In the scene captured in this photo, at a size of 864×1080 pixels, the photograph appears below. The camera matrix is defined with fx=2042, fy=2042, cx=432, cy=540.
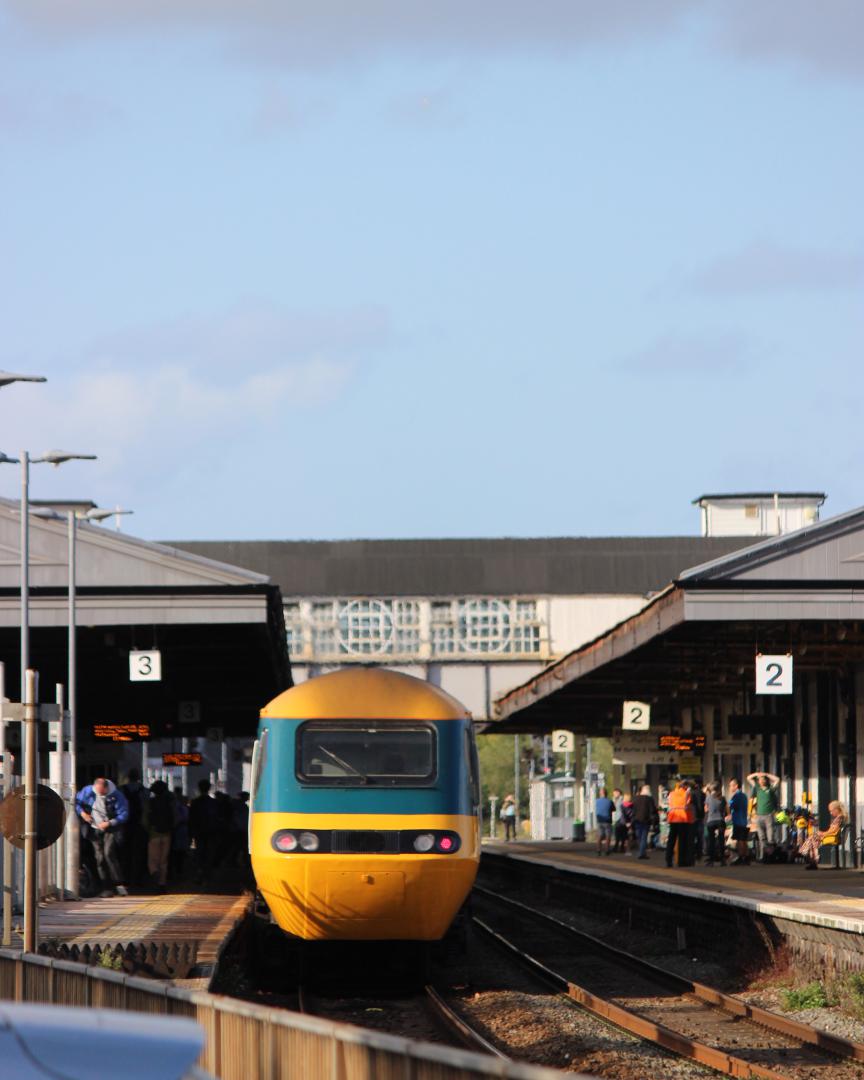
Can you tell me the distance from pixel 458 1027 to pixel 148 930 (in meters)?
6.73

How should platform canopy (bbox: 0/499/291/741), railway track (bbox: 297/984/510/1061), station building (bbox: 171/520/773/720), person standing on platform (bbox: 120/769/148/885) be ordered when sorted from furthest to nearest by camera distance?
1. station building (bbox: 171/520/773/720)
2. platform canopy (bbox: 0/499/291/741)
3. person standing on platform (bbox: 120/769/148/885)
4. railway track (bbox: 297/984/510/1061)

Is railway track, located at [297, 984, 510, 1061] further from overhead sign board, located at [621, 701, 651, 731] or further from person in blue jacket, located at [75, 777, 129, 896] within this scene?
overhead sign board, located at [621, 701, 651, 731]

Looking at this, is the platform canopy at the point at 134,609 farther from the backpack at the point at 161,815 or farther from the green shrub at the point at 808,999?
the green shrub at the point at 808,999

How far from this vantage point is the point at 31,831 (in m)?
16.3

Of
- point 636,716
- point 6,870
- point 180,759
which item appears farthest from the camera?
point 180,759

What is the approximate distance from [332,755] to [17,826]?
2825 millimetres

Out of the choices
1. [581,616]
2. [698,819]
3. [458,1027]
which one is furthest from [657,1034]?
[581,616]

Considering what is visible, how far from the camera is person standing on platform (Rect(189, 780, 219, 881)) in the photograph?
3488cm

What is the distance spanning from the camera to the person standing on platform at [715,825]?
1511 inches

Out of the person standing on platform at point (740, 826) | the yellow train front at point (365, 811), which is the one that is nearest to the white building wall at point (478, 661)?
the person standing on platform at point (740, 826)

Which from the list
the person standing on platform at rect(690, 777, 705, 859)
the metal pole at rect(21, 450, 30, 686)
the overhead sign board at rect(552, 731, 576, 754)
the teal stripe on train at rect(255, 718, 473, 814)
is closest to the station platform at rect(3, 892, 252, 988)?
the teal stripe on train at rect(255, 718, 473, 814)

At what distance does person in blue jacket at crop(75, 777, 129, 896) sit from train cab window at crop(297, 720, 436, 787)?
33.4 feet

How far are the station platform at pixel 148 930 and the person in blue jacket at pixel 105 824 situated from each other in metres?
0.45

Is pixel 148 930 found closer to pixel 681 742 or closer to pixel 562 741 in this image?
pixel 681 742
